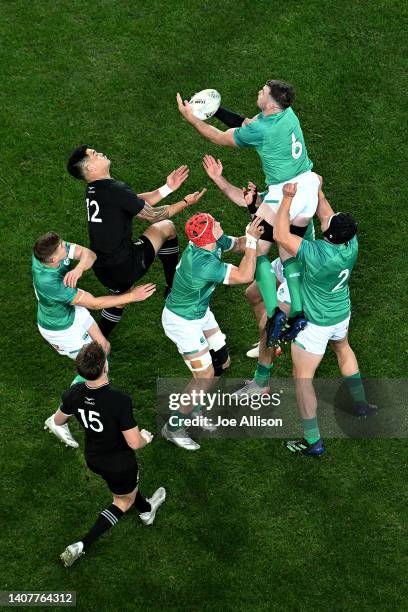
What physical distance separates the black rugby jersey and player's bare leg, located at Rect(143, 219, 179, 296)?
9.44ft

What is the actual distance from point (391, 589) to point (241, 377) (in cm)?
311

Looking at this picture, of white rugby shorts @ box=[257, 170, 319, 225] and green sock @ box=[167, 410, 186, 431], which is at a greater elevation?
white rugby shorts @ box=[257, 170, 319, 225]

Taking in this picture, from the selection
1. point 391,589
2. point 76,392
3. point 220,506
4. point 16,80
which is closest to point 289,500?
point 220,506

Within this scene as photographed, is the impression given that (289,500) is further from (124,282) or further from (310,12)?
(310,12)

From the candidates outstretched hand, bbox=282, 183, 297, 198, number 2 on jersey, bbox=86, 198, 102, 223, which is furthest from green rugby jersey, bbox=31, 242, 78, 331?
outstretched hand, bbox=282, 183, 297, 198

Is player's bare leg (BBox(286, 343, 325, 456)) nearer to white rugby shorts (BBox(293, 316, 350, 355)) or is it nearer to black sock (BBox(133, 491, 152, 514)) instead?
white rugby shorts (BBox(293, 316, 350, 355))

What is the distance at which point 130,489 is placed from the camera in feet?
31.0

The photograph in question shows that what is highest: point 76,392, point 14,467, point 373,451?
point 76,392

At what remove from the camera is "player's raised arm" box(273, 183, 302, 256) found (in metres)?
10.2

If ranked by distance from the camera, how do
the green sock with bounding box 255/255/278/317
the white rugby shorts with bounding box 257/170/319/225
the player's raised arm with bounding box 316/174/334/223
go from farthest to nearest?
the player's raised arm with bounding box 316/174/334/223 → the white rugby shorts with bounding box 257/170/319/225 → the green sock with bounding box 255/255/278/317

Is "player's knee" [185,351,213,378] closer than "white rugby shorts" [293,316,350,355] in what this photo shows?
No

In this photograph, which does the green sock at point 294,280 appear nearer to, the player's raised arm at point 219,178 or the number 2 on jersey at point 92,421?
the player's raised arm at point 219,178

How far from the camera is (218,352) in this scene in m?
11.0

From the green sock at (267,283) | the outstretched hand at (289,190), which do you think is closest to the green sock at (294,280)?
the green sock at (267,283)
